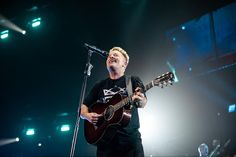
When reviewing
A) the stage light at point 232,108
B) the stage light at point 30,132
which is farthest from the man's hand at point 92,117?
the stage light at point 30,132

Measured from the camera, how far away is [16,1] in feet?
35.1

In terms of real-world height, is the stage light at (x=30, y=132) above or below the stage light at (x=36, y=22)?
below

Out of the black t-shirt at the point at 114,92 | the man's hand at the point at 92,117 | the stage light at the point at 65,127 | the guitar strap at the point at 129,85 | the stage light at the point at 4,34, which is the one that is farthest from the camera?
the stage light at the point at 65,127

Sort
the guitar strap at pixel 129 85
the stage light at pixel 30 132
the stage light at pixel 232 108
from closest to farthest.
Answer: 1. the guitar strap at pixel 129 85
2. the stage light at pixel 232 108
3. the stage light at pixel 30 132

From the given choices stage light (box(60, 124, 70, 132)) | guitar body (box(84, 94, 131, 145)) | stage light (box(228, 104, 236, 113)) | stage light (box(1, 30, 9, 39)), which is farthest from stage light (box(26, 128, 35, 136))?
guitar body (box(84, 94, 131, 145))

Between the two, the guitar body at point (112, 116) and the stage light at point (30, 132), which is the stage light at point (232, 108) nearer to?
→ the guitar body at point (112, 116)

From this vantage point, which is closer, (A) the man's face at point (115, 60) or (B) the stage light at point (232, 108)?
(A) the man's face at point (115, 60)

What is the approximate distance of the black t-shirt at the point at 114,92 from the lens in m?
3.01

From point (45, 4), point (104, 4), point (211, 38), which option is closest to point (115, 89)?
point (211, 38)

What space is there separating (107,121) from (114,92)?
0.40m

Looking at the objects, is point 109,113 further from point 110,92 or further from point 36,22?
point 36,22

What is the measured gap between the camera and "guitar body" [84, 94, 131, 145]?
2.94 meters

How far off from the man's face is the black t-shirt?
16 centimetres

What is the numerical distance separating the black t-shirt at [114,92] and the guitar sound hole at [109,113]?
18cm
